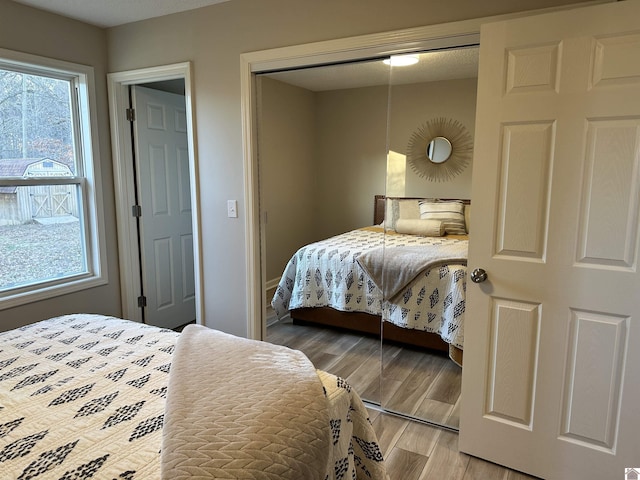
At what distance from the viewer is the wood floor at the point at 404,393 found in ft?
6.66

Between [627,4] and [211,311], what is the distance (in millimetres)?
2760

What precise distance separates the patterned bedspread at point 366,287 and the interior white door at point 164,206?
891mm

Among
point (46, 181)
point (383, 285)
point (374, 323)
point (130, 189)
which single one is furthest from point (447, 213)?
point (46, 181)

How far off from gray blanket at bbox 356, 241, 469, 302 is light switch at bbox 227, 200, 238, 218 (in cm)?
96

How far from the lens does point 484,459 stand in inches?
82.1

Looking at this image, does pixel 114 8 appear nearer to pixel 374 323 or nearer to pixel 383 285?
pixel 383 285

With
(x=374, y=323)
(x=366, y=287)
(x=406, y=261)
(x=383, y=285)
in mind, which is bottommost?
(x=374, y=323)

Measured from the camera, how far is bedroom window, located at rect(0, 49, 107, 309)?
2.73 metres

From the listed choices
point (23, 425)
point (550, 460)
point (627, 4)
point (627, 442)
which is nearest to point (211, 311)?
point (23, 425)

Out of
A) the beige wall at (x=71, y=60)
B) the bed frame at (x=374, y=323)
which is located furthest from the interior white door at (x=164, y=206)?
the bed frame at (x=374, y=323)

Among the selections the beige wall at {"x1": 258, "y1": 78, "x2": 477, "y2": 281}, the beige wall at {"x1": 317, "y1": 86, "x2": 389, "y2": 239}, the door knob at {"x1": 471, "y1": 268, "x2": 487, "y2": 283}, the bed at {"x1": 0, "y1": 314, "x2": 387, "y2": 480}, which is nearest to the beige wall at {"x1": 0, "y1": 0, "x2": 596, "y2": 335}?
the beige wall at {"x1": 258, "y1": 78, "x2": 477, "y2": 281}

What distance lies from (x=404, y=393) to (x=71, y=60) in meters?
3.11

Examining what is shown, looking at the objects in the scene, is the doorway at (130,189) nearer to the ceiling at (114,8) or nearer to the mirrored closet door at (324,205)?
the ceiling at (114,8)

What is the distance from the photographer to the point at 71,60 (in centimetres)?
296
